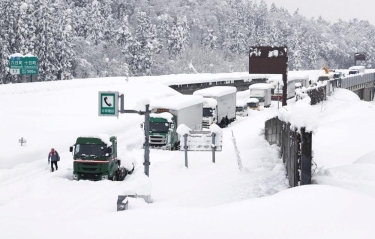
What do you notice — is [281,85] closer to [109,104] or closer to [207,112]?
[207,112]

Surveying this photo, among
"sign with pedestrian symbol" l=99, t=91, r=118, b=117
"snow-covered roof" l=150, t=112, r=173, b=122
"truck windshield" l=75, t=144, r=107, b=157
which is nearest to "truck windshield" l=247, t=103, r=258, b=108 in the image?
"snow-covered roof" l=150, t=112, r=173, b=122

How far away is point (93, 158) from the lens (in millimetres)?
23938

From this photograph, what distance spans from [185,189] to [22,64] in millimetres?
41606

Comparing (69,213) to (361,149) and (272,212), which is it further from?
(361,149)

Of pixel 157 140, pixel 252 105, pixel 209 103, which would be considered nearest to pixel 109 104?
pixel 157 140

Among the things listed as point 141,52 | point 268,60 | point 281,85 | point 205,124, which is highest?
point 141,52

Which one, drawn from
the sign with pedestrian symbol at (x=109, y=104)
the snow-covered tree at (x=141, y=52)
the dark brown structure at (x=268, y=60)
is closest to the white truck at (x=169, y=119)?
the dark brown structure at (x=268, y=60)

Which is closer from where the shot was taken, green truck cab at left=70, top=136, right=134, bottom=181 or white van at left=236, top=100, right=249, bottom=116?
green truck cab at left=70, top=136, right=134, bottom=181

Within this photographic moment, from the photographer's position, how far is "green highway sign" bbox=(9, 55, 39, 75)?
55966 millimetres

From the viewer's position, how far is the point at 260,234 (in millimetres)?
10734

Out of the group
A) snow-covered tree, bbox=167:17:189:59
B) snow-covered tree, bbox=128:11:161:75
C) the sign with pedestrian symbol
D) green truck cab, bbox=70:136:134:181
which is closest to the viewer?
the sign with pedestrian symbol

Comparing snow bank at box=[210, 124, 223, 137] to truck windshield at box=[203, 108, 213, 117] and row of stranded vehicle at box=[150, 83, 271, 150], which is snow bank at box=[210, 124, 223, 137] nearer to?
row of stranded vehicle at box=[150, 83, 271, 150]

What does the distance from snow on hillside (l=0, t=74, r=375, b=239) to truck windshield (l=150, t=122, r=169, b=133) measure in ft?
5.63

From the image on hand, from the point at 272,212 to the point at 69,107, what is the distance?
43.7m
